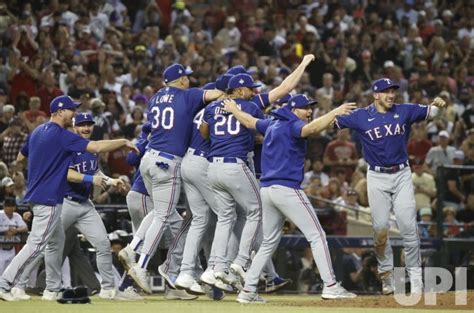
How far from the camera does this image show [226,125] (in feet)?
43.3

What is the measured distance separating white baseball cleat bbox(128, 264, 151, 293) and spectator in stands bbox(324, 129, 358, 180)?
752 centimetres

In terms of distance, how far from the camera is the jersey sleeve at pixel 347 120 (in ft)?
44.0

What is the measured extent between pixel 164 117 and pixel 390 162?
Answer: 2.48m

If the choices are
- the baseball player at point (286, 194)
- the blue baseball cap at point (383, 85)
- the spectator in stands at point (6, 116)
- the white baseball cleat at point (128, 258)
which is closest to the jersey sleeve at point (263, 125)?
the baseball player at point (286, 194)

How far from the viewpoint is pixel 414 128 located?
2136 cm

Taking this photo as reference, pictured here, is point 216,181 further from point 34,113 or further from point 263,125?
point 34,113

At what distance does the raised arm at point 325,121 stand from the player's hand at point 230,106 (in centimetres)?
89

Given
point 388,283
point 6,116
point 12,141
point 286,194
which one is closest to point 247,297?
point 286,194

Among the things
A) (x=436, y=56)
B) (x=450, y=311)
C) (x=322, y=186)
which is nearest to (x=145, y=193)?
(x=450, y=311)

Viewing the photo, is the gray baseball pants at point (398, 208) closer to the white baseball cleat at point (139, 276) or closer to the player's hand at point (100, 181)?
the white baseball cleat at point (139, 276)

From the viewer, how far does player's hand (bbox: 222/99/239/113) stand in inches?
510

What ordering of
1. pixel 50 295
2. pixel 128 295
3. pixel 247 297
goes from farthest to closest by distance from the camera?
pixel 128 295 → pixel 50 295 → pixel 247 297

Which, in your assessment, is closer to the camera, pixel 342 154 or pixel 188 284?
pixel 188 284

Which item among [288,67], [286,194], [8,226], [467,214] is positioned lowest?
[467,214]
